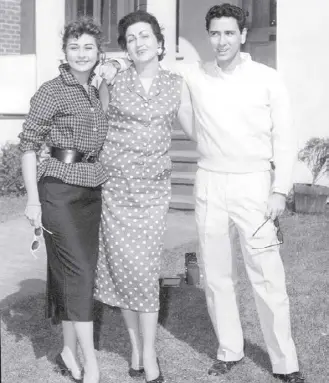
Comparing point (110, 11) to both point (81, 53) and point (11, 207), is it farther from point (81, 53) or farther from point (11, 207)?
point (81, 53)

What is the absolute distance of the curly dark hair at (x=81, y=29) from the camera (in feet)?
12.3

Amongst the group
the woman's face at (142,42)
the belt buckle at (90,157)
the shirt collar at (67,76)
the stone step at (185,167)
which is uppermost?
the woman's face at (142,42)

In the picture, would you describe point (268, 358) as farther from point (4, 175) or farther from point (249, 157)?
point (4, 175)

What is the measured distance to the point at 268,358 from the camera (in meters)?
4.25

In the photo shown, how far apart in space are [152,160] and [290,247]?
363 cm

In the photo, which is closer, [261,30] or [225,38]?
[225,38]

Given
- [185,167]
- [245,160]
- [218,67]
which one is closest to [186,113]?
[218,67]

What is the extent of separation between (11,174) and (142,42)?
288 inches

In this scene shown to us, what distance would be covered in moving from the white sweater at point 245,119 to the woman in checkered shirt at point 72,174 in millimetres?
556

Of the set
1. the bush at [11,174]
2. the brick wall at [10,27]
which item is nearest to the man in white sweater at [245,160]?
the bush at [11,174]

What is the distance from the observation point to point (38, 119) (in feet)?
11.9

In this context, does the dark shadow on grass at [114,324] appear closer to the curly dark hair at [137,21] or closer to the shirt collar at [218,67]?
the shirt collar at [218,67]

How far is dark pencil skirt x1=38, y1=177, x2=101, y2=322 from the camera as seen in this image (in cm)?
371

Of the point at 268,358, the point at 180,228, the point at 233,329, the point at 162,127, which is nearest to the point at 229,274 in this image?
the point at 233,329
